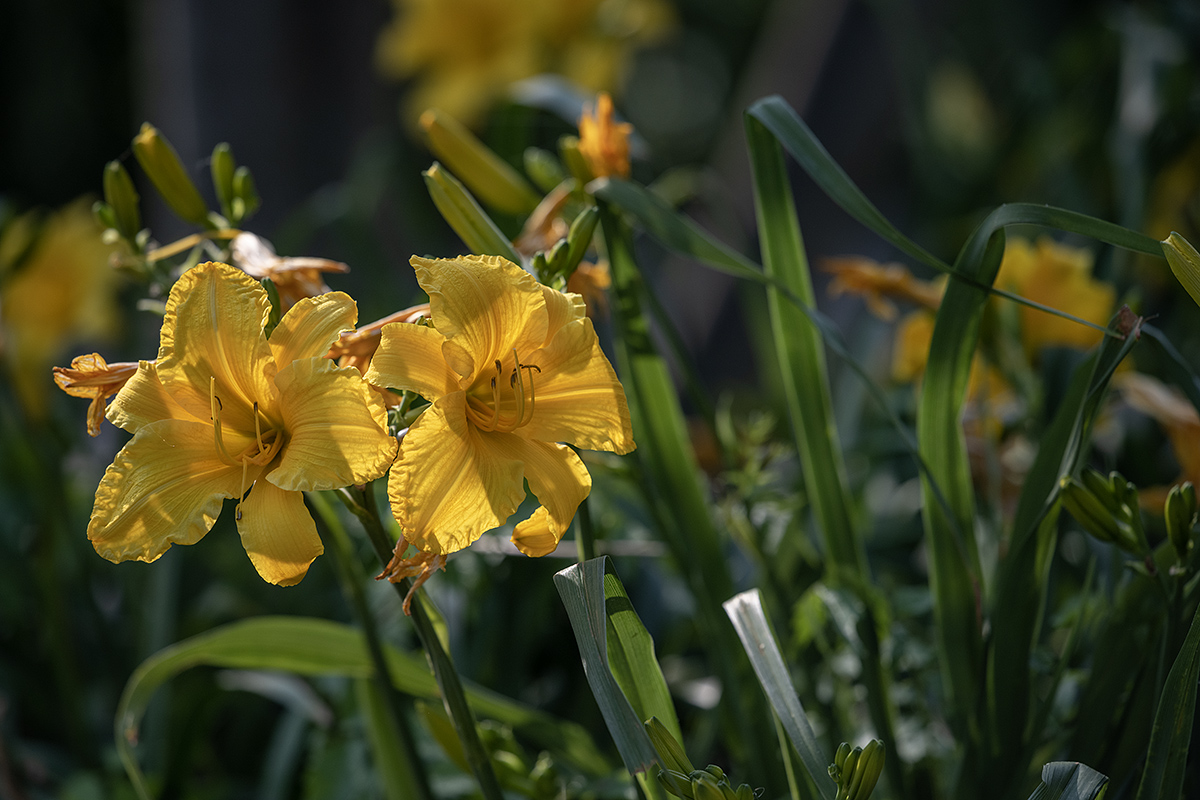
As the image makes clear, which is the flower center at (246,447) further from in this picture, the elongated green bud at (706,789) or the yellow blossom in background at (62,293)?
the yellow blossom in background at (62,293)

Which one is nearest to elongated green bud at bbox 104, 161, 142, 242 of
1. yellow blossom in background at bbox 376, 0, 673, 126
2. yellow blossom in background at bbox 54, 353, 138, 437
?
yellow blossom in background at bbox 54, 353, 138, 437

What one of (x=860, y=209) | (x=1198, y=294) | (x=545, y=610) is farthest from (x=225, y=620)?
(x=1198, y=294)

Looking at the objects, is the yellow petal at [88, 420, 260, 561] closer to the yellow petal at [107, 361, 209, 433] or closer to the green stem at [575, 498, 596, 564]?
the yellow petal at [107, 361, 209, 433]

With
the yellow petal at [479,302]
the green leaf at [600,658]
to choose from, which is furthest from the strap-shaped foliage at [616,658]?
the yellow petal at [479,302]

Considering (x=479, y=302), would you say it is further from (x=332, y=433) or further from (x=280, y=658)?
(x=280, y=658)

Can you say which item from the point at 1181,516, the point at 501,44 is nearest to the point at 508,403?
the point at 1181,516

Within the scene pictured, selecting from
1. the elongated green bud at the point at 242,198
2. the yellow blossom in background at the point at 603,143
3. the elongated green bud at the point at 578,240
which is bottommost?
the elongated green bud at the point at 242,198

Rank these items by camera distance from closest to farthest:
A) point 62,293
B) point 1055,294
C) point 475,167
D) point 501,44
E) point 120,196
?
1. point 120,196
2. point 475,167
3. point 1055,294
4. point 62,293
5. point 501,44
